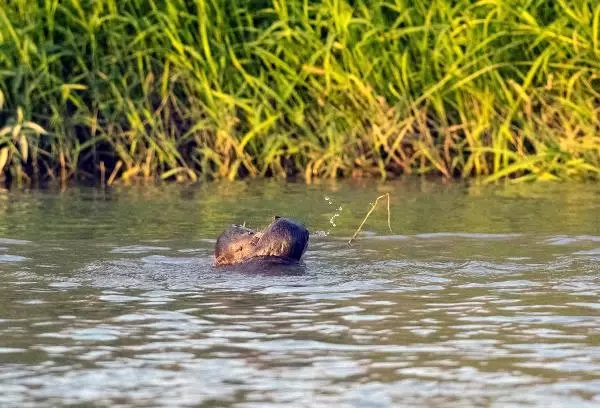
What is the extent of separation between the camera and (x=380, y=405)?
409 centimetres

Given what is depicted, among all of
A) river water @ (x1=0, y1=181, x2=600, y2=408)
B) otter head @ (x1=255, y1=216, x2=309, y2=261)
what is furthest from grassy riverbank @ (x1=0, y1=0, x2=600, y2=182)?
otter head @ (x1=255, y1=216, x2=309, y2=261)

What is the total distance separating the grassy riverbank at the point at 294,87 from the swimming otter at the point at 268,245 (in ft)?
11.7

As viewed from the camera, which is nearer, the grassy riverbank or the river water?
the river water

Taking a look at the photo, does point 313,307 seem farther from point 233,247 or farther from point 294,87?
point 294,87

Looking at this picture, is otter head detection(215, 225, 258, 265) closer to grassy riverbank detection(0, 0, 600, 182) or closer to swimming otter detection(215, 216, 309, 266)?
swimming otter detection(215, 216, 309, 266)

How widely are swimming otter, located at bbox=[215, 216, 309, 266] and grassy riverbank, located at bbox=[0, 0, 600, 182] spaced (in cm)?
357

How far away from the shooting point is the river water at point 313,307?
434cm

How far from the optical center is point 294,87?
34.9ft

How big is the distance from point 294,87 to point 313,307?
203 inches

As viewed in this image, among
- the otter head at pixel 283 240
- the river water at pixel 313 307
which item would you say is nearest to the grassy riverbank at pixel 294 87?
the river water at pixel 313 307

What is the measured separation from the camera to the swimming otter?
6707 mm

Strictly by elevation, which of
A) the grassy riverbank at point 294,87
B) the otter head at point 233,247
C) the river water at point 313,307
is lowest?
the river water at point 313,307

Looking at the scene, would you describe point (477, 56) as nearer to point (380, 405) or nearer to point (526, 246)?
point (526, 246)

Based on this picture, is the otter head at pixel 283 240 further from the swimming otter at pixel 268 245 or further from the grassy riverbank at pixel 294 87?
the grassy riverbank at pixel 294 87
